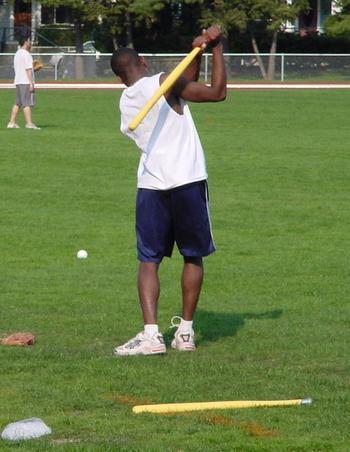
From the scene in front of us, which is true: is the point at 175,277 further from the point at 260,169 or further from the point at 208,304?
the point at 260,169

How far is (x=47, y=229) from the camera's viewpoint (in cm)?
1410

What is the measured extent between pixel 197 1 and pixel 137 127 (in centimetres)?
5092

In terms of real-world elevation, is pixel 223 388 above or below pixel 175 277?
above

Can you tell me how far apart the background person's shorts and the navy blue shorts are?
60.5 feet

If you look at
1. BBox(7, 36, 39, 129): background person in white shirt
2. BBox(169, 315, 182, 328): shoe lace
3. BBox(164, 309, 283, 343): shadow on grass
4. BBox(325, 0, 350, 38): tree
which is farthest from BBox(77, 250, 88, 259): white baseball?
BBox(325, 0, 350, 38): tree

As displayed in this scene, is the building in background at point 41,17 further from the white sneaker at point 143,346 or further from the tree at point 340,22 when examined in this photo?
the white sneaker at point 143,346

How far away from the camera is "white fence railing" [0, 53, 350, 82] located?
172ft

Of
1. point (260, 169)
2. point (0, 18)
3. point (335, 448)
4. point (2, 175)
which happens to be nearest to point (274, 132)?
point (260, 169)

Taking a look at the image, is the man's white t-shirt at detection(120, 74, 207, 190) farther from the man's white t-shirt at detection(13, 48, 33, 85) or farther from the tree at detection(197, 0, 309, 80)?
the tree at detection(197, 0, 309, 80)

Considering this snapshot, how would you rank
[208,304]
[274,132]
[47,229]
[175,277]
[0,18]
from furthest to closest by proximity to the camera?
[0,18] → [274,132] → [47,229] → [175,277] → [208,304]

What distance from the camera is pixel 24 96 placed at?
26.1 metres

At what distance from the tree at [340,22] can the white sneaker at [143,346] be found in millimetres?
52210

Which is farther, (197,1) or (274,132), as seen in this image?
(197,1)

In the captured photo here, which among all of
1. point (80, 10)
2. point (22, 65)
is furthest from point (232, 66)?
point (22, 65)
